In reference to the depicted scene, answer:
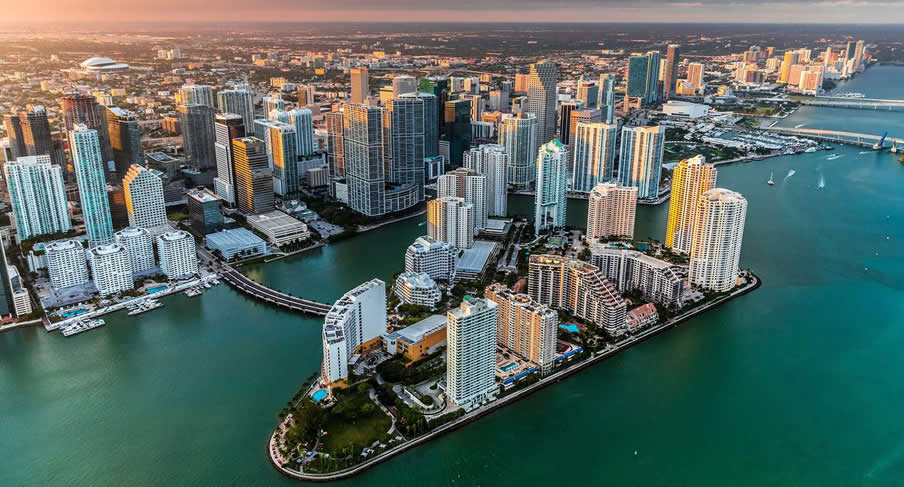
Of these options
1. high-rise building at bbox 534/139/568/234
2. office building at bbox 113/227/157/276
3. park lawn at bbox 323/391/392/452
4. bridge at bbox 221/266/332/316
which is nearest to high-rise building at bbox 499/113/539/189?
high-rise building at bbox 534/139/568/234

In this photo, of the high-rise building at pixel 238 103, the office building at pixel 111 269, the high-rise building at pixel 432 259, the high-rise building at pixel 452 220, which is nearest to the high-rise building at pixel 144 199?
the office building at pixel 111 269

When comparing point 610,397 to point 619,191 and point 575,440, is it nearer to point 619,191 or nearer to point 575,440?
point 575,440

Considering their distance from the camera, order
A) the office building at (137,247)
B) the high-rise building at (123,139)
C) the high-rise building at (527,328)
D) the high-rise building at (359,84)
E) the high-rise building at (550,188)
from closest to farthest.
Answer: the high-rise building at (527,328)
the office building at (137,247)
the high-rise building at (550,188)
the high-rise building at (123,139)
the high-rise building at (359,84)

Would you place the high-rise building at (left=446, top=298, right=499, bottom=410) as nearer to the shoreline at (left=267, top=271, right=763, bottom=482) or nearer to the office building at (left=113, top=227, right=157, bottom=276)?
the shoreline at (left=267, top=271, right=763, bottom=482)

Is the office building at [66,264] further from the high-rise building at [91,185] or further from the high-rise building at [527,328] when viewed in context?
the high-rise building at [527,328]

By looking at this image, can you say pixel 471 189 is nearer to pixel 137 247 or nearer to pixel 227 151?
pixel 227 151

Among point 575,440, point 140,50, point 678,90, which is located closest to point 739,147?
point 678,90
